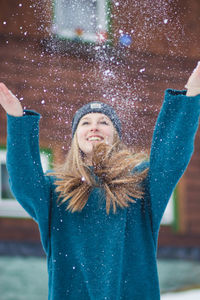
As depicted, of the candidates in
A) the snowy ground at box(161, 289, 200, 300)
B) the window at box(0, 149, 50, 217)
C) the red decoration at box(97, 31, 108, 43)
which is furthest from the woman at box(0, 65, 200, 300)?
the red decoration at box(97, 31, 108, 43)

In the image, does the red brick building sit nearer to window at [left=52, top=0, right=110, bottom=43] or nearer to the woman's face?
window at [left=52, top=0, right=110, bottom=43]

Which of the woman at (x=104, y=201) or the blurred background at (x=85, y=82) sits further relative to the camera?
the blurred background at (x=85, y=82)

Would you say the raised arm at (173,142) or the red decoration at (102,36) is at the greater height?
the red decoration at (102,36)

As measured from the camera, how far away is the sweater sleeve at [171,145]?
1737 millimetres

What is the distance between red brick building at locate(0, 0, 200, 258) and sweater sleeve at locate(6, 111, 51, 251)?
9.22 ft

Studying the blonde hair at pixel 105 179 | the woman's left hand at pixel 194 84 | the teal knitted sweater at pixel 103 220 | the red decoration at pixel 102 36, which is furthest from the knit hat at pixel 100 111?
the red decoration at pixel 102 36

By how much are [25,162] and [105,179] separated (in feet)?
1.13

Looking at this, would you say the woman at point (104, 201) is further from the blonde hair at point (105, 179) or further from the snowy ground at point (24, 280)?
the snowy ground at point (24, 280)

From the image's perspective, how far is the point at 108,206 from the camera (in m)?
1.75

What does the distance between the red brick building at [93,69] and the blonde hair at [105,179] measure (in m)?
2.63

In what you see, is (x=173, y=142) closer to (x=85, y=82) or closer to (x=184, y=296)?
(x=184, y=296)

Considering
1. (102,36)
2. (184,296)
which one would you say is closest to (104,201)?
(184,296)

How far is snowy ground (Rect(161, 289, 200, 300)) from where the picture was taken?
4.05 metres

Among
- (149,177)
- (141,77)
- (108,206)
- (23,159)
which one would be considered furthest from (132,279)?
(141,77)
